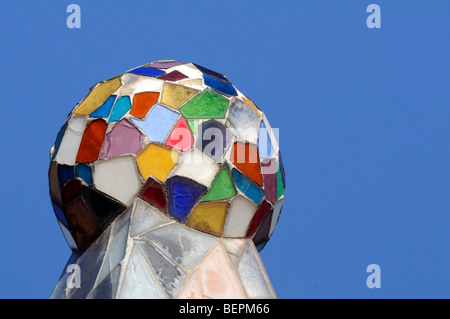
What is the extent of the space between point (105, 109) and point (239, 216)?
1490 mm

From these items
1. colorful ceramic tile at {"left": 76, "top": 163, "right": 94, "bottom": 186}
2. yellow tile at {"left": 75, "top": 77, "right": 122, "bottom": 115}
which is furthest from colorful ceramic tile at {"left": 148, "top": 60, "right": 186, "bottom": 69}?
colorful ceramic tile at {"left": 76, "top": 163, "right": 94, "bottom": 186}

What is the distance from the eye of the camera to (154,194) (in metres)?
12.9

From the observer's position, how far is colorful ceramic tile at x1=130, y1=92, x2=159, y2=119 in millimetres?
13148

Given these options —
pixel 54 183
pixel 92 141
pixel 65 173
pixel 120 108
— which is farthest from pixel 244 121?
pixel 54 183

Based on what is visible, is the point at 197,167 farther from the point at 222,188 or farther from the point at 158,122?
the point at 158,122

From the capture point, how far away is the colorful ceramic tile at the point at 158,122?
13.0m

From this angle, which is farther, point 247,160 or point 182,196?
point 247,160

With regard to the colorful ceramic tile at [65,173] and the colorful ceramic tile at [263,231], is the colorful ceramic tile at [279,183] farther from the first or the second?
the colorful ceramic tile at [65,173]

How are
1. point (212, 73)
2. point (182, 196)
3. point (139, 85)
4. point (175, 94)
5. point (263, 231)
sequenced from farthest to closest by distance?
point (212, 73) → point (263, 231) → point (139, 85) → point (175, 94) → point (182, 196)

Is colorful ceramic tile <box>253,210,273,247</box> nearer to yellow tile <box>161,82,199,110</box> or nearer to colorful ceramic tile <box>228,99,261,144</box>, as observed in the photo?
colorful ceramic tile <box>228,99,261,144</box>

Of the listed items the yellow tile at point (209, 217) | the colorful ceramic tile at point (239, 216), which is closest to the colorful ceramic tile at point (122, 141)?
the yellow tile at point (209, 217)

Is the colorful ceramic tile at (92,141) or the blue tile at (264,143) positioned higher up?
the colorful ceramic tile at (92,141)

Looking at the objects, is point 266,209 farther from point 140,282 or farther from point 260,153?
point 140,282

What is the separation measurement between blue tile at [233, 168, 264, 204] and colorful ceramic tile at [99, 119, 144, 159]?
0.87 m
